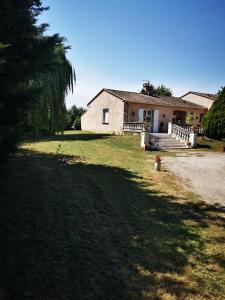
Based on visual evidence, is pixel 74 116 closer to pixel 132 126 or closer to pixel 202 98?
pixel 132 126

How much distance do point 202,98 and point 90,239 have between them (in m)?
34.5

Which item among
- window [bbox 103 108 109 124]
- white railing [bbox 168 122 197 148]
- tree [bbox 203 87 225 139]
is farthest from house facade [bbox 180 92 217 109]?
window [bbox 103 108 109 124]

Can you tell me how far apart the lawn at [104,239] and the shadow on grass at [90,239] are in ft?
0.05

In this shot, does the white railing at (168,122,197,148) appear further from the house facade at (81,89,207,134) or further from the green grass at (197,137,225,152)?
the house facade at (81,89,207,134)

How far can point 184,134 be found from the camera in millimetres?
22656

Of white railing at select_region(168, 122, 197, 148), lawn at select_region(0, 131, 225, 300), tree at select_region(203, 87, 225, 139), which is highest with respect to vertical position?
tree at select_region(203, 87, 225, 139)

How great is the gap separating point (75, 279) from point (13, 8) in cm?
500

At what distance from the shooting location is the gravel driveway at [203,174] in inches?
379

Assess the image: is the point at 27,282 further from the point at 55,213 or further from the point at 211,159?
the point at 211,159

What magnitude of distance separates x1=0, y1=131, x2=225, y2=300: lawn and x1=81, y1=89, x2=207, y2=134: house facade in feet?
56.6

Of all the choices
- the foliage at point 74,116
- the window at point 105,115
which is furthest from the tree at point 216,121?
the foliage at point 74,116

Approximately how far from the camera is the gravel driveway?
379 inches

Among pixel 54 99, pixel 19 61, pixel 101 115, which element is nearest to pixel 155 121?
pixel 101 115

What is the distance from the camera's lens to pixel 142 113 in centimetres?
2827
